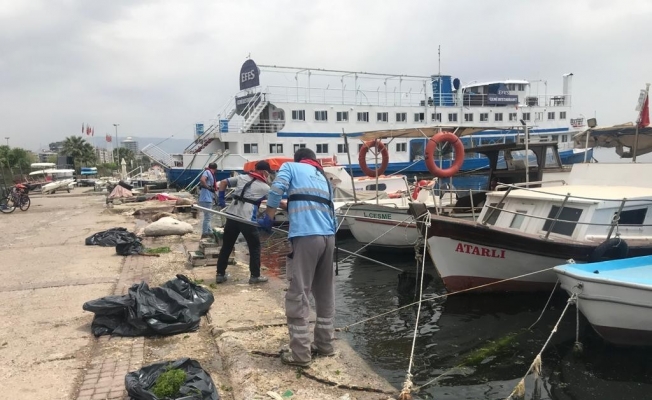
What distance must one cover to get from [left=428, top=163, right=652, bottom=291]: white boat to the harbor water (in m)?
0.56

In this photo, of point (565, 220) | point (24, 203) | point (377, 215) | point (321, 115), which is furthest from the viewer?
point (321, 115)

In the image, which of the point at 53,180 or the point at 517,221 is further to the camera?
the point at 53,180

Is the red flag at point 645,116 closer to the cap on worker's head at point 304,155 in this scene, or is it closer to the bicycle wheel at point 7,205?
the cap on worker's head at point 304,155

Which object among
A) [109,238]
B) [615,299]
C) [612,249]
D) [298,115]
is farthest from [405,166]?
[615,299]

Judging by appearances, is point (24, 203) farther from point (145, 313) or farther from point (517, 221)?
point (517, 221)

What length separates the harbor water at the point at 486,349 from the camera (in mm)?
5250

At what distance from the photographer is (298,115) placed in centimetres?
3222

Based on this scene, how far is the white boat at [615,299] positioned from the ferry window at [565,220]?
5.57 ft

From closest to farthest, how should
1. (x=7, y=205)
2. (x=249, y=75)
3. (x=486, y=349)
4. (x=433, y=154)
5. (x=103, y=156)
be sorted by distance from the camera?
(x=486, y=349), (x=433, y=154), (x=7, y=205), (x=249, y=75), (x=103, y=156)

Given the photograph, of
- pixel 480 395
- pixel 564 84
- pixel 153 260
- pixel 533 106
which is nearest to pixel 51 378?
pixel 480 395

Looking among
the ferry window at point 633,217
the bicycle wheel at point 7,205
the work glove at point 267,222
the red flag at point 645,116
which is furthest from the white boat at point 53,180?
Result: the ferry window at point 633,217

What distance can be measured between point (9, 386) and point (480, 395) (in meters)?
4.43

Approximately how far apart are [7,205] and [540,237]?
22056 mm

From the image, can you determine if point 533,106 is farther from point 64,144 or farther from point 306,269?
point 64,144
